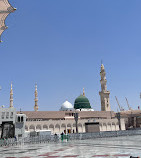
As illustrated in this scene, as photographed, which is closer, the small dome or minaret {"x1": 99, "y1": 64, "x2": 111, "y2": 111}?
minaret {"x1": 99, "y1": 64, "x2": 111, "y2": 111}

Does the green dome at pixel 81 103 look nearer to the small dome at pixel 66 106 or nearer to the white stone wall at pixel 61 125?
the small dome at pixel 66 106

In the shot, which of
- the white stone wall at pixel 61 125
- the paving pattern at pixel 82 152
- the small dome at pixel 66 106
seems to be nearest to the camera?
the paving pattern at pixel 82 152

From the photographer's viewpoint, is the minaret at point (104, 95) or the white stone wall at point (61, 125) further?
the minaret at point (104, 95)

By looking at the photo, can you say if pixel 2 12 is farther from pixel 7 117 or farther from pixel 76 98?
pixel 76 98

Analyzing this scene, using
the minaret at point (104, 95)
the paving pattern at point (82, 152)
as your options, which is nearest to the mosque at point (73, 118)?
the minaret at point (104, 95)

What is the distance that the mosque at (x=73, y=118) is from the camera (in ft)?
168

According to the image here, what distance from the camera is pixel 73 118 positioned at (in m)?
57.2

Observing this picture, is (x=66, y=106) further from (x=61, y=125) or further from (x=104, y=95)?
(x=61, y=125)

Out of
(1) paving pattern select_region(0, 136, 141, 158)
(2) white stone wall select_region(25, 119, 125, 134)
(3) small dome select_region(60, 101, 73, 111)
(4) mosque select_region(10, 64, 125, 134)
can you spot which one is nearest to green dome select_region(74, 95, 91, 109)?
(4) mosque select_region(10, 64, 125, 134)

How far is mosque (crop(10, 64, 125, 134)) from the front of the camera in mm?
51188

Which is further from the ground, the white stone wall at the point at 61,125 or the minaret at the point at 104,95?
the minaret at the point at 104,95

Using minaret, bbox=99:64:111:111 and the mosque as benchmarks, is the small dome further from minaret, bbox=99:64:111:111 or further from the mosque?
minaret, bbox=99:64:111:111

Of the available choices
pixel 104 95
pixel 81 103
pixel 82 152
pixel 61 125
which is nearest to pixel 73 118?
pixel 61 125

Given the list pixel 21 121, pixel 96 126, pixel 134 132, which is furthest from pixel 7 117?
pixel 134 132
